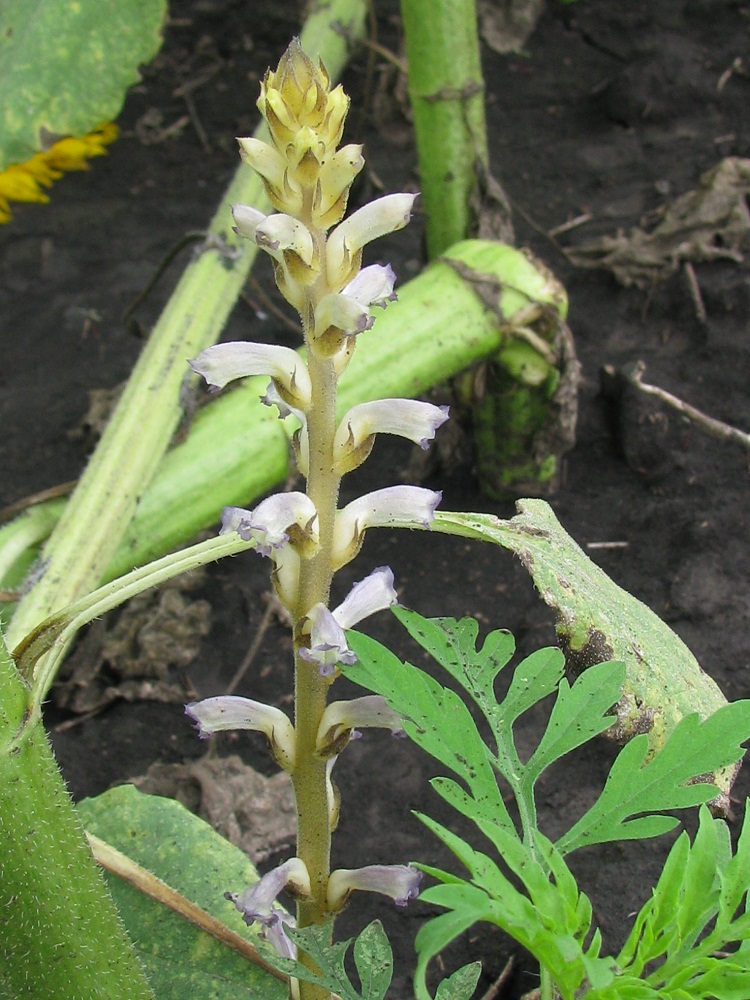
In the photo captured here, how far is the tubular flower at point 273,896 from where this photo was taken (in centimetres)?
95

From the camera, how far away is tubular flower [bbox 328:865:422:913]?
3.27 feet

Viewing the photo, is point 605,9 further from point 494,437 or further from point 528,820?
point 528,820

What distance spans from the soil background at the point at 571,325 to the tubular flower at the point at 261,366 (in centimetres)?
98

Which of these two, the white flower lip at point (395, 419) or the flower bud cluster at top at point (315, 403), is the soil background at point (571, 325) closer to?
the flower bud cluster at top at point (315, 403)

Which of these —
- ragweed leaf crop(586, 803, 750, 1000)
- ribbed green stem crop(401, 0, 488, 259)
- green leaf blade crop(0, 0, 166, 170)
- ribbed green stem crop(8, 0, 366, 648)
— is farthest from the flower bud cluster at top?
ribbed green stem crop(401, 0, 488, 259)

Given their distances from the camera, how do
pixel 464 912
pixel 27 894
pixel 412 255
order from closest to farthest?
pixel 464 912
pixel 27 894
pixel 412 255

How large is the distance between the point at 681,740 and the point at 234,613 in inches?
53.0

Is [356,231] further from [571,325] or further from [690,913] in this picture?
[571,325]

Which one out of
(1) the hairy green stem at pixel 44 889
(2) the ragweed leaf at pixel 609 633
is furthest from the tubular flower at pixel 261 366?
(1) the hairy green stem at pixel 44 889

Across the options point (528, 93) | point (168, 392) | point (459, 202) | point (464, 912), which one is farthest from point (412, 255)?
point (464, 912)

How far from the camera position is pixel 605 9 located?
3.47m

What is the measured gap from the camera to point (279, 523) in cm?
82

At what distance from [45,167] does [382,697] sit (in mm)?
2343

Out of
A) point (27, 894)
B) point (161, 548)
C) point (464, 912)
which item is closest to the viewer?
point (464, 912)
